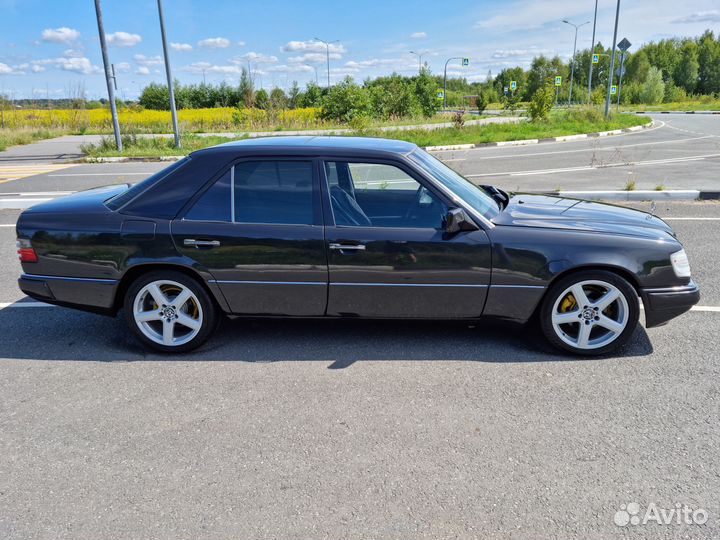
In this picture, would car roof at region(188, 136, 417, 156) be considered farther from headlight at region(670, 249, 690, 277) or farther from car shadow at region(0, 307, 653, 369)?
headlight at region(670, 249, 690, 277)

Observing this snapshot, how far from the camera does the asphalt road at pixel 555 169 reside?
11234mm

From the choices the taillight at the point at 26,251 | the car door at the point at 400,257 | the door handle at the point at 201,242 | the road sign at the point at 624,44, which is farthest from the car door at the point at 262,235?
the road sign at the point at 624,44

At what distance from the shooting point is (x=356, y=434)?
120 inches

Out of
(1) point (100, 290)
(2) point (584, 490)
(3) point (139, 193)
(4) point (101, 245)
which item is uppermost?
(3) point (139, 193)

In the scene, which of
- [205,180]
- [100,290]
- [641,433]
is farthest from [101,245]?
[641,433]

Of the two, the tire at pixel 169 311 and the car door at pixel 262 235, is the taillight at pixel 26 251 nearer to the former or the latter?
the tire at pixel 169 311

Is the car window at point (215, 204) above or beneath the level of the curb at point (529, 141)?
above

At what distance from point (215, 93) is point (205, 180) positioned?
5904cm

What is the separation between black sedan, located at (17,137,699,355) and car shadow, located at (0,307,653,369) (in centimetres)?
21

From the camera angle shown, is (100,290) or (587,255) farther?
(100,290)

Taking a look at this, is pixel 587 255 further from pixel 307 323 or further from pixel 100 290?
pixel 100 290

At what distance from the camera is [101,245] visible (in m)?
3.96

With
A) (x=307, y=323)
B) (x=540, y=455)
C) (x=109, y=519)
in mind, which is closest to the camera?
(x=109, y=519)

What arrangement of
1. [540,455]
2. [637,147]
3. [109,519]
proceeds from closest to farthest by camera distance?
[109,519], [540,455], [637,147]
